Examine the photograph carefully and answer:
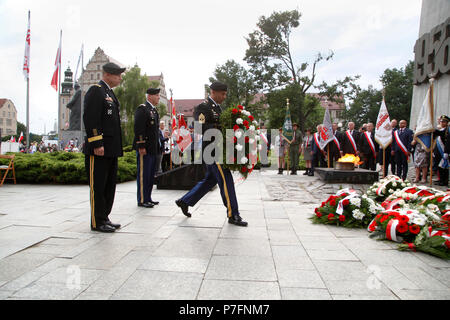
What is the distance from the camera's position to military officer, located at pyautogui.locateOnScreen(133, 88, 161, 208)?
623 cm

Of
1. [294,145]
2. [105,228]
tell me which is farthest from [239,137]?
[294,145]

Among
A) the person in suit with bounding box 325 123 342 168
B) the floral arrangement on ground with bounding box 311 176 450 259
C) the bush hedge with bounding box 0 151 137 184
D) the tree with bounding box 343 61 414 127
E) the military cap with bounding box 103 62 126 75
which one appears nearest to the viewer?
the floral arrangement on ground with bounding box 311 176 450 259

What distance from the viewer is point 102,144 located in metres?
4.37

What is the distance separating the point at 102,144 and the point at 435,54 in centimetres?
2046

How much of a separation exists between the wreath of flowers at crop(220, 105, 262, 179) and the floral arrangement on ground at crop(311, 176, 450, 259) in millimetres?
1483

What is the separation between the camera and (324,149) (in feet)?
45.8

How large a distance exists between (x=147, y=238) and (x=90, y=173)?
1223 mm

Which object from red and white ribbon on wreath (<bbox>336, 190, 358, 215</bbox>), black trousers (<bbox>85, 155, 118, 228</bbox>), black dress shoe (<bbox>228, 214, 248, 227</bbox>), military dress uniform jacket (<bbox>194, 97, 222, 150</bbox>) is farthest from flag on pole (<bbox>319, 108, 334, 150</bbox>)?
black trousers (<bbox>85, 155, 118, 228</bbox>)

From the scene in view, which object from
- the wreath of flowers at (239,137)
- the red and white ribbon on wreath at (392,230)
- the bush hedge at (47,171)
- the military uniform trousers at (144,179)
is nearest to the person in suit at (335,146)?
the military uniform trousers at (144,179)

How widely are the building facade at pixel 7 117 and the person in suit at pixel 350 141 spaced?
106 m

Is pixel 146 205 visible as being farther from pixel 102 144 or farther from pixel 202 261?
pixel 202 261

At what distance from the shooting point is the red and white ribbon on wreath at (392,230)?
395 centimetres

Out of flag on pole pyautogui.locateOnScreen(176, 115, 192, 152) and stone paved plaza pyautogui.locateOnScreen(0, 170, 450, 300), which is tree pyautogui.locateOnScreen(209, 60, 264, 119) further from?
stone paved plaza pyautogui.locateOnScreen(0, 170, 450, 300)

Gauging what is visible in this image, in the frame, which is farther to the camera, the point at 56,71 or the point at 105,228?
the point at 56,71
